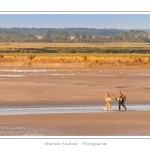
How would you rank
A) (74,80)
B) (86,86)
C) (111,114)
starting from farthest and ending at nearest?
(74,80) < (86,86) < (111,114)

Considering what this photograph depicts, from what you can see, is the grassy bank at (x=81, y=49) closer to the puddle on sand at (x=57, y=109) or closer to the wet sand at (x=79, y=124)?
the puddle on sand at (x=57, y=109)

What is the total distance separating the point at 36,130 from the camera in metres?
18.7

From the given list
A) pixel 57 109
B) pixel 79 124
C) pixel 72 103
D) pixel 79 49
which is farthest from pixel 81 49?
pixel 79 124

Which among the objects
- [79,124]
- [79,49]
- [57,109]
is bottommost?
[79,124]

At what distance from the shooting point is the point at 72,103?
90.7 ft

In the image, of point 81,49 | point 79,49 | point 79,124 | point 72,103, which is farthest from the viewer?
point 81,49

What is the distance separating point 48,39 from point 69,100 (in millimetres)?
100412

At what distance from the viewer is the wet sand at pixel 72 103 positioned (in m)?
19.0

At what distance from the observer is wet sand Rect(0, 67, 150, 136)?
19.0m

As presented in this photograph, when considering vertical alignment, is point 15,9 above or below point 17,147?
above

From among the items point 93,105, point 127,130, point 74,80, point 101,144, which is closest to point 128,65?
point 74,80

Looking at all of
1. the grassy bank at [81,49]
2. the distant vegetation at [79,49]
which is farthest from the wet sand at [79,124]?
the grassy bank at [81,49]

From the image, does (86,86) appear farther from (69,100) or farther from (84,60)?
(84,60)

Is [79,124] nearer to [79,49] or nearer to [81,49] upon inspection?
[79,49]
